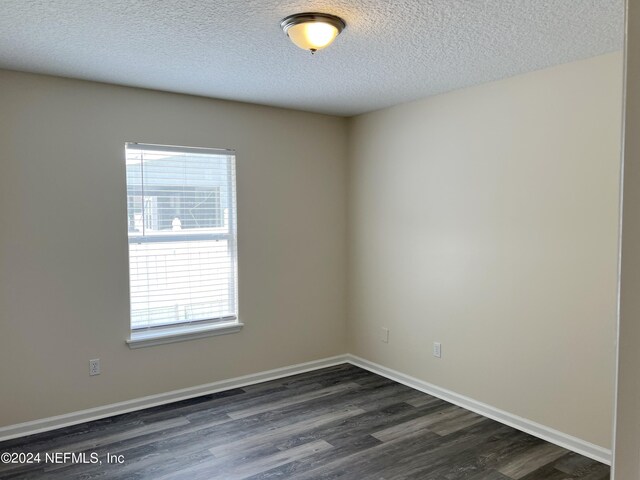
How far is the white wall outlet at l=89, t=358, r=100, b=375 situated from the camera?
11.2ft

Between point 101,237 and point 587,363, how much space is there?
10.9 ft

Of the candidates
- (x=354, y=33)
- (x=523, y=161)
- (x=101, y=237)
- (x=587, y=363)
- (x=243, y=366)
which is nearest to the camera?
(x=354, y=33)

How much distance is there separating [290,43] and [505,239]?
194 cm

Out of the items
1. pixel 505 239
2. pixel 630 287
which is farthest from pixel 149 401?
pixel 630 287

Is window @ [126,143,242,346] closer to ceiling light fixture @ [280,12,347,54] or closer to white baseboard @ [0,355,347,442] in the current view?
white baseboard @ [0,355,347,442]

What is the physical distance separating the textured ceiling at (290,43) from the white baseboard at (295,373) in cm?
233

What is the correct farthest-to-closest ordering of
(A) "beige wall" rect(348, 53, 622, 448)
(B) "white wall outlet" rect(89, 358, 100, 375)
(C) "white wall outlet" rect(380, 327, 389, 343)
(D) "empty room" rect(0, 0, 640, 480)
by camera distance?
(C) "white wall outlet" rect(380, 327, 389, 343) < (B) "white wall outlet" rect(89, 358, 100, 375) < (A) "beige wall" rect(348, 53, 622, 448) < (D) "empty room" rect(0, 0, 640, 480)

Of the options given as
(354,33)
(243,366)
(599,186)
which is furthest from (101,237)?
(599,186)

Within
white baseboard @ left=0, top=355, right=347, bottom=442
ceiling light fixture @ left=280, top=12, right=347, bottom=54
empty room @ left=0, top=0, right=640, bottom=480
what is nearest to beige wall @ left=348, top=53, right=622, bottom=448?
empty room @ left=0, top=0, right=640, bottom=480

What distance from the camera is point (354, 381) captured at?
13.8 feet

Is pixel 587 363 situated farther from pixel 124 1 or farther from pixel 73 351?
pixel 73 351

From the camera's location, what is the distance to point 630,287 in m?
0.52

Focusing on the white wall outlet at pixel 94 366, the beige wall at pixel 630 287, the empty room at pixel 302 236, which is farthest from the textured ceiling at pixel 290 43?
the white wall outlet at pixel 94 366

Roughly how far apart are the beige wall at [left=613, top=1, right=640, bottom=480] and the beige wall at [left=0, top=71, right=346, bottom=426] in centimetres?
344
